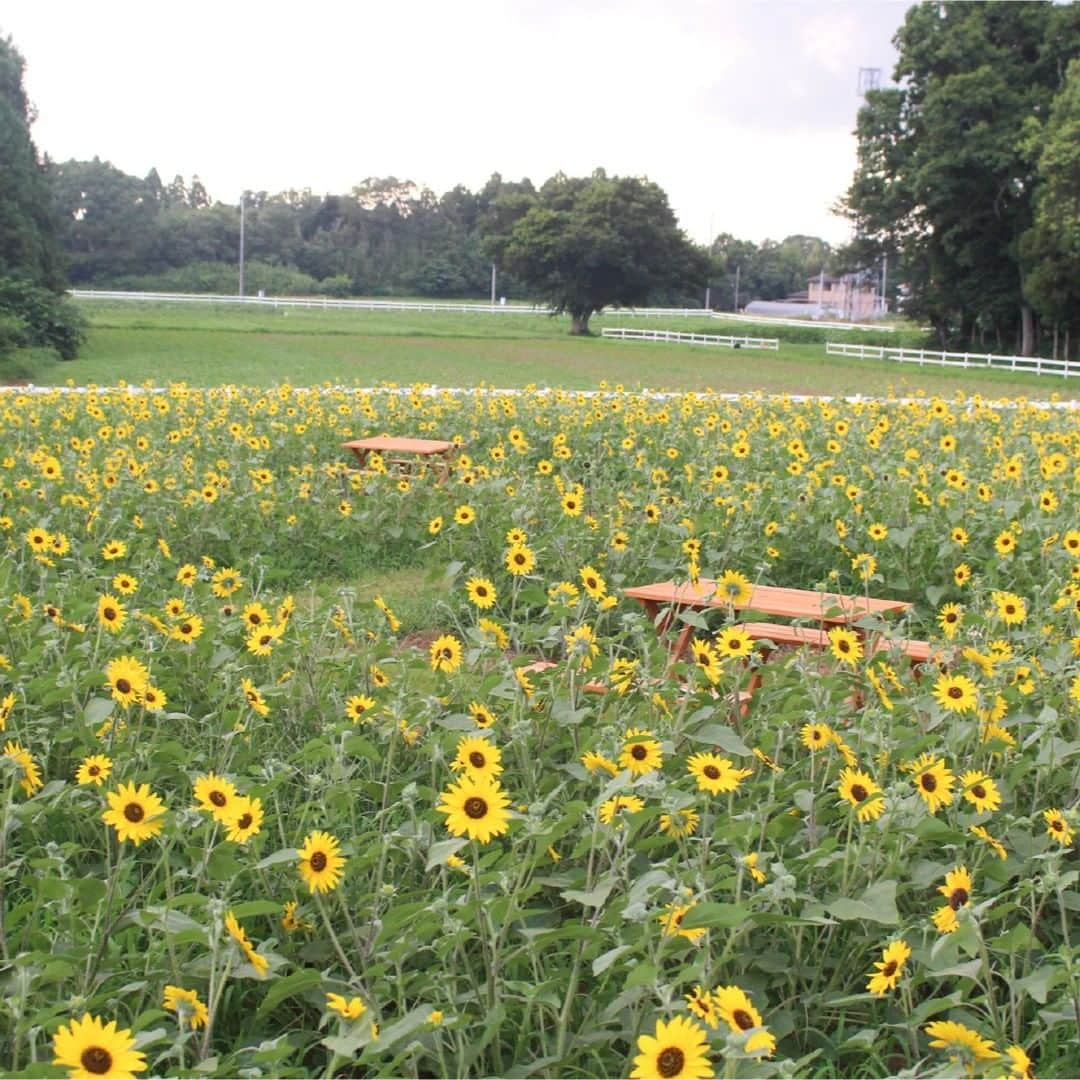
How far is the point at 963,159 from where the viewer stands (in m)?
32.0

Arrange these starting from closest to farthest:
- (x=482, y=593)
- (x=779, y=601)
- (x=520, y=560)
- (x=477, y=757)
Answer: (x=477, y=757) < (x=482, y=593) < (x=520, y=560) < (x=779, y=601)

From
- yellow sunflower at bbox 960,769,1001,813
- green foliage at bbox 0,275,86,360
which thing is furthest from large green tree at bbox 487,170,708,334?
yellow sunflower at bbox 960,769,1001,813

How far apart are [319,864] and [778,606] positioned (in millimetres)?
2623

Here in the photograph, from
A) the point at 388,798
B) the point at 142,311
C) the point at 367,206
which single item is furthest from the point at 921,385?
the point at 367,206

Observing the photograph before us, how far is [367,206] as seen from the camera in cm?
6938

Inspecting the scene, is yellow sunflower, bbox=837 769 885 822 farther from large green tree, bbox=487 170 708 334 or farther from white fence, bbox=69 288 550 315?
white fence, bbox=69 288 550 315

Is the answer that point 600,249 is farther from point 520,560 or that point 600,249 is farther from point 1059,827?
point 1059,827

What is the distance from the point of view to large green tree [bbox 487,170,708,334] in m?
45.8

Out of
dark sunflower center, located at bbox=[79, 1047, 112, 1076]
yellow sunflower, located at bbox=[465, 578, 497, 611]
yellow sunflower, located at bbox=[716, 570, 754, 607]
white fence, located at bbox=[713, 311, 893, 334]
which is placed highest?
white fence, located at bbox=[713, 311, 893, 334]

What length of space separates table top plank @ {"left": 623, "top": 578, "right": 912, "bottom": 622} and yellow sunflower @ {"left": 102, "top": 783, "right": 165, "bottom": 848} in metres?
2.14

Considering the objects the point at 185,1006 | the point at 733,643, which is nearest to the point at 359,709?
the point at 733,643

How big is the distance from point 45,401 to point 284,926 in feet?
29.4

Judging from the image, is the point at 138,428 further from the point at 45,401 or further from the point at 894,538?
the point at 894,538

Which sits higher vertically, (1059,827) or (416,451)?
(416,451)
